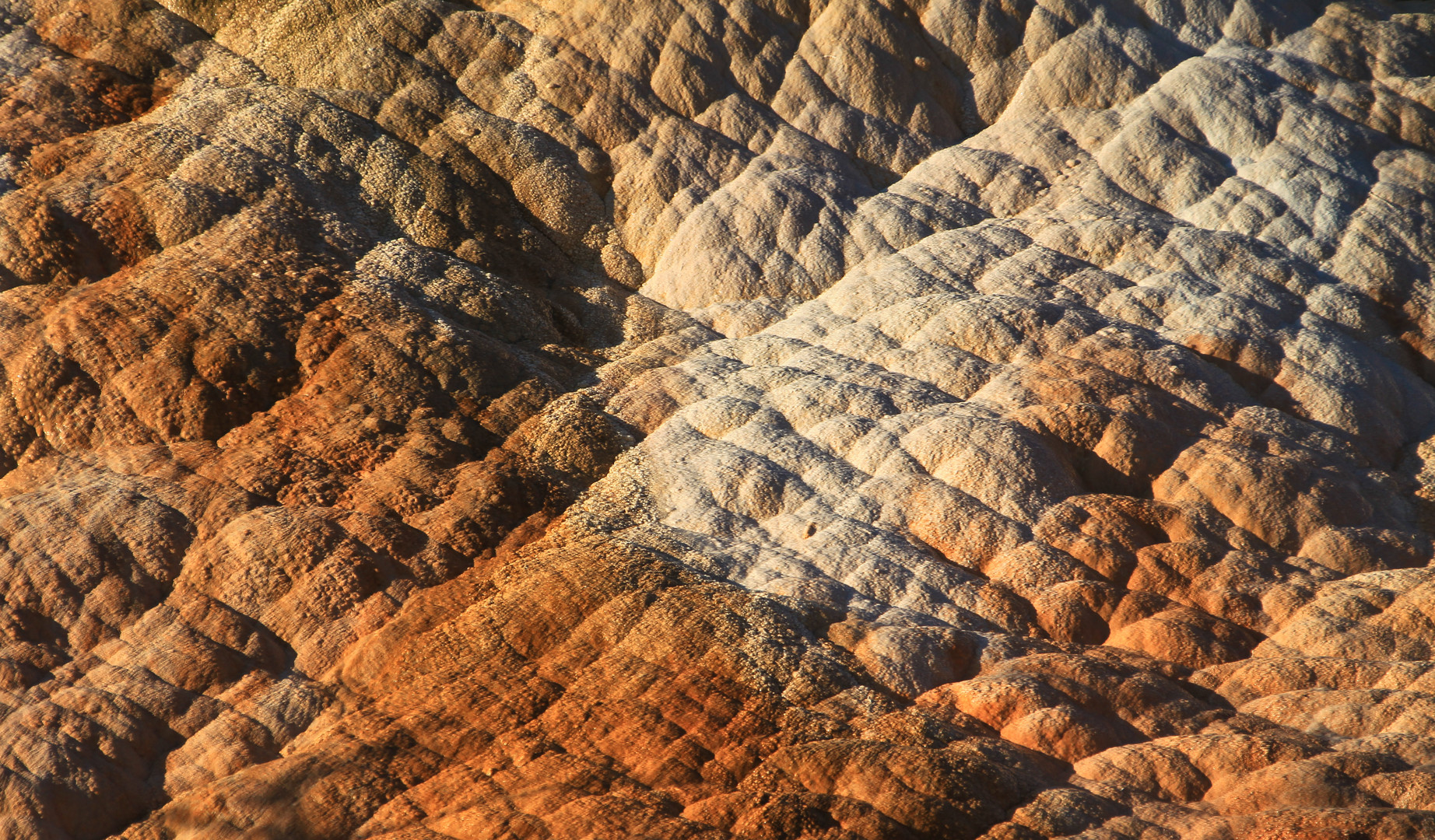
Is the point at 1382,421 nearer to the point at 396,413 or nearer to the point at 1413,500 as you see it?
the point at 1413,500

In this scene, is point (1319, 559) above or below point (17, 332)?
above

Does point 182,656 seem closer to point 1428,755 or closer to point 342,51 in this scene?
point 342,51

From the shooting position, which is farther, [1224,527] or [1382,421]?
[1382,421]

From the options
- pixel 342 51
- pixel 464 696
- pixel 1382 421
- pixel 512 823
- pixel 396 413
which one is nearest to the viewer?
pixel 512 823

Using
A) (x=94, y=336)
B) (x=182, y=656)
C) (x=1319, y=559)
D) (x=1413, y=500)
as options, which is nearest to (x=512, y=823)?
(x=182, y=656)

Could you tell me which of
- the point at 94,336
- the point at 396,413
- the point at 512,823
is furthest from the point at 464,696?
the point at 94,336

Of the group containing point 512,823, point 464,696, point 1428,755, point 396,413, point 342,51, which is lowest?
point 512,823

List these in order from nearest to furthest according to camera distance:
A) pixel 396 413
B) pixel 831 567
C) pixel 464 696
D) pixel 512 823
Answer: pixel 512 823 → pixel 464 696 → pixel 831 567 → pixel 396 413
